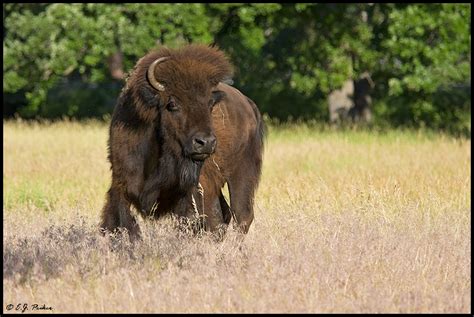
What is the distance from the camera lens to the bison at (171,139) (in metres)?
8.54

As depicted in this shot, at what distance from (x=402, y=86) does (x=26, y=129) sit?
414 inches

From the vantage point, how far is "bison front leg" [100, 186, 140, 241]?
8.60 m

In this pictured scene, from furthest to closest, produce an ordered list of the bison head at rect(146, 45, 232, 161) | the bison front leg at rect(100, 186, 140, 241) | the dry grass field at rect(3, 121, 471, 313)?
the bison front leg at rect(100, 186, 140, 241)
the bison head at rect(146, 45, 232, 161)
the dry grass field at rect(3, 121, 471, 313)

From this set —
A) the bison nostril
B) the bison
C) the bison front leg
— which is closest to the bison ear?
the bison

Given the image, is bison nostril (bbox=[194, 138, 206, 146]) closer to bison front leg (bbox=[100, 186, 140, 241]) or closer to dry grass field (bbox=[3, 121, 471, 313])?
dry grass field (bbox=[3, 121, 471, 313])

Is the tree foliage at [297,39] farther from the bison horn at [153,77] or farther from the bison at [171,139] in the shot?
the bison horn at [153,77]

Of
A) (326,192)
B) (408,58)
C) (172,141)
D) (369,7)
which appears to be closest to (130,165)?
(172,141)

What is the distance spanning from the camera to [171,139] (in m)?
8.69

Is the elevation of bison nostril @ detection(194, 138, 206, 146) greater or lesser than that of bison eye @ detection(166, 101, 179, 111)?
lesser

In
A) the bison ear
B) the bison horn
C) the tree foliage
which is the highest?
the bison horn

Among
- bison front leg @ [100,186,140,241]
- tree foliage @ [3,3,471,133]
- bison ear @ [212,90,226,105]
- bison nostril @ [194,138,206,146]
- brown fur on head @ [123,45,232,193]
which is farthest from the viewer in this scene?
tree foliage @ [3,3,471,133]

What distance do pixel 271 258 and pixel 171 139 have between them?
183cm

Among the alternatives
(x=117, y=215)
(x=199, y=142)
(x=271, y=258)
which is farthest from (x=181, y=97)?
(x=271, y=258)

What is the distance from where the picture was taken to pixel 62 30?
27234 millimetres
